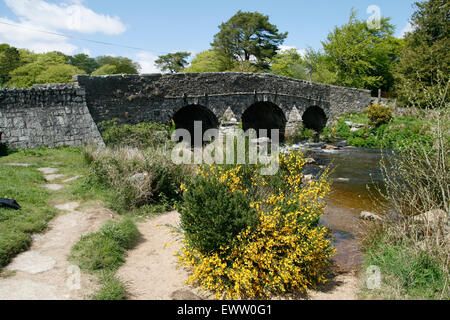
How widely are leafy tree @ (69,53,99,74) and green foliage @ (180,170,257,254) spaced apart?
49816 mm

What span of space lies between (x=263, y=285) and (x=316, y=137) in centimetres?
1943

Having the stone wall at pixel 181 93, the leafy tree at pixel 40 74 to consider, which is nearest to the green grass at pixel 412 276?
the stone wall at pixel 181 93

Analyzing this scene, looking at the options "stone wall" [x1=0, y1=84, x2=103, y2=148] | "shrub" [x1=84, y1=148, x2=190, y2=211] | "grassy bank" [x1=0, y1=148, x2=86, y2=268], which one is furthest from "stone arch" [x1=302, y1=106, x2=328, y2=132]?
"grassy bank" [x1=0, y1=148, x2=86, y2=268]

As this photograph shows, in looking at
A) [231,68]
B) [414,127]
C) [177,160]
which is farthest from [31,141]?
[231,68]

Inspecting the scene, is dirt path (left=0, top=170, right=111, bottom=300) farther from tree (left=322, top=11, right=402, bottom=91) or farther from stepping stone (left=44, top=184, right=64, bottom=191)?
tree (left=322, top=11, right=402, bottom=91)

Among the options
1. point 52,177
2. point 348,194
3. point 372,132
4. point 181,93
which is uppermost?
point 181,93

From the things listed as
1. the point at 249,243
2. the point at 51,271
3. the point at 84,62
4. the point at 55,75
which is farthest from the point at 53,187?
the point at 84,62

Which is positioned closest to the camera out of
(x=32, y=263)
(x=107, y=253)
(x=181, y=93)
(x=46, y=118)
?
(x=32, y=263)

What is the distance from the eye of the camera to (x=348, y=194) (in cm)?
1066

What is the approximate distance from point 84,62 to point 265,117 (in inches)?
1628

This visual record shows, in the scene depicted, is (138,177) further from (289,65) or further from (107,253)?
(289,65)

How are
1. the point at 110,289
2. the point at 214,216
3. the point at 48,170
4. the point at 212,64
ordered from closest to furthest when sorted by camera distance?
1. the point at 110,289
2. the point at 214,216
3. the point at 48,170
4. the point at 212,64

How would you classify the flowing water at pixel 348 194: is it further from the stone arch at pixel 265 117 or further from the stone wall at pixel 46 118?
the stone wall at pixel 46 118

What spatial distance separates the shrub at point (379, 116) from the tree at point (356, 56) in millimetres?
9255
